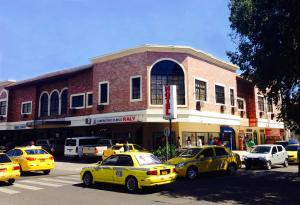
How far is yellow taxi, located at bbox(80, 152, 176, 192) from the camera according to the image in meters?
11.5

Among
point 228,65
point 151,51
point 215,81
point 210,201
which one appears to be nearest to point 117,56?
point 151,51

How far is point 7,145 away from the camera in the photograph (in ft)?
125

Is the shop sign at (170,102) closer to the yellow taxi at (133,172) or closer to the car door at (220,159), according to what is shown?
the car door at (220,159)

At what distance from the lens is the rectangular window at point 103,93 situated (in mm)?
29531

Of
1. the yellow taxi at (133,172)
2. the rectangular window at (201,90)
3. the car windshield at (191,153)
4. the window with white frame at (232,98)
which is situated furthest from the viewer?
the window with white frame at (232,98)

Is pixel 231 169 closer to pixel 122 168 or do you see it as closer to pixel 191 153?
pixel 191 153

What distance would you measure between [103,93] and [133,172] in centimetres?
1895

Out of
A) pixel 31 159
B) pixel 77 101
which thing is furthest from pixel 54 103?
pixel 31 159

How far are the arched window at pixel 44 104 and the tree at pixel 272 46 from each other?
25767 millimetres

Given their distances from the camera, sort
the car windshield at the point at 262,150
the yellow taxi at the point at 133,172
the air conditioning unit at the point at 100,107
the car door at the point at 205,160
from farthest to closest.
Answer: the air conditioning unit at the point at 100,107, the car windshield at the point at 262,150, the car door at the point at 205,160, the yellow taxi at the point at 133,172

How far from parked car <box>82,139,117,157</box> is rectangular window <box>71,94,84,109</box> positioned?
8014 mm

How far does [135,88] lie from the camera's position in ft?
90.5

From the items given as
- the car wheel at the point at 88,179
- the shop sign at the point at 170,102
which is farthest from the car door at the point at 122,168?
the shop sign at the point at 170,102

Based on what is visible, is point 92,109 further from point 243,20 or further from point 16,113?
point 243,20
